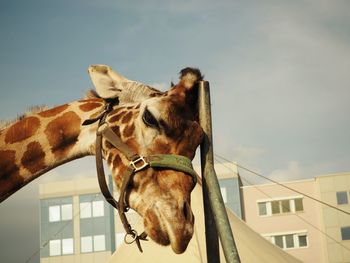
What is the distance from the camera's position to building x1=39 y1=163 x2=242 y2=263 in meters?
60.2

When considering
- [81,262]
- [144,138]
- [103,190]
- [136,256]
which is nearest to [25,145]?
[103,190]

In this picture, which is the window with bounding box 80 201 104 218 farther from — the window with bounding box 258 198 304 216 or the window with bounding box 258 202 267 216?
the window with bounding box 258 198 304 216

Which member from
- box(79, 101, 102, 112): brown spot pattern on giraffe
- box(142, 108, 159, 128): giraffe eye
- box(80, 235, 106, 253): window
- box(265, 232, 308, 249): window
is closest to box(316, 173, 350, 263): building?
box(265, 232, 308, 249): window

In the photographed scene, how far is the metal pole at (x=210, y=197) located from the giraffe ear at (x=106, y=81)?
76cm

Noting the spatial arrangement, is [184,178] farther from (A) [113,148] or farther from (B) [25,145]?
(B) [25,145]

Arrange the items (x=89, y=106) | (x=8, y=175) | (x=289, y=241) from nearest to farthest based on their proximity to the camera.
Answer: (x=8, y=175)
(x=89, y=106)
(x=289, y=241)

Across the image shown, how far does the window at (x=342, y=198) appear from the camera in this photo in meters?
50.8

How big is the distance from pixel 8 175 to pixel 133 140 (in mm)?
1476

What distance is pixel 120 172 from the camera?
3.29 m

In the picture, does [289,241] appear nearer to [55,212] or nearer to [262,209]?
[262,209]

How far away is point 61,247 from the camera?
201 ft

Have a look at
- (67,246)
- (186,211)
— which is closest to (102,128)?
(186,211)

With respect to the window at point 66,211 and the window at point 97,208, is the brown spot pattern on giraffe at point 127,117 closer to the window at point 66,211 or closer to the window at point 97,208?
the window at point 97,208

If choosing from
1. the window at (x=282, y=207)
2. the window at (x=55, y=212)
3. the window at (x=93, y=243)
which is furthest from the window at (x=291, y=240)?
the window at (x=55, y=212)
